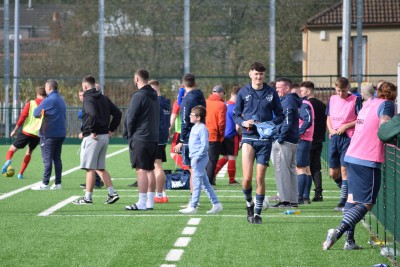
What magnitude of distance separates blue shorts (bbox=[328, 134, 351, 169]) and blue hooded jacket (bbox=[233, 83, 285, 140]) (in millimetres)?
2060

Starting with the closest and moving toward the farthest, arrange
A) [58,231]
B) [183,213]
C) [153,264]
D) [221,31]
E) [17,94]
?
[153,264] → [58,231] → [183,213] → [17,94] → [221,31]

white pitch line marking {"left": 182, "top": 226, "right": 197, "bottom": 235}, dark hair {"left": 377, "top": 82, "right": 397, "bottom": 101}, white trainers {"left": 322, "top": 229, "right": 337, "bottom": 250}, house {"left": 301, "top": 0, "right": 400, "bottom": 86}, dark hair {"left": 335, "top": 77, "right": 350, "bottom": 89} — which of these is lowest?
white pitch line marking {"left": 182, "top": 226, "right": 197, "bottom": 235}

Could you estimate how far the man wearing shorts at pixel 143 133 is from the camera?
16.3m

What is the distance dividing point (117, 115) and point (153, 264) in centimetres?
753

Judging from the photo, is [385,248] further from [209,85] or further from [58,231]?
[209,85]

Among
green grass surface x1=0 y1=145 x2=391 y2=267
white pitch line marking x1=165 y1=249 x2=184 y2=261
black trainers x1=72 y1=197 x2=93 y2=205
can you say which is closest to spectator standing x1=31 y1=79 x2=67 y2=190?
green grass surface x1=0 y1=145 x2=391 y2=267

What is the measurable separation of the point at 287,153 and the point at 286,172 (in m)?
0.28

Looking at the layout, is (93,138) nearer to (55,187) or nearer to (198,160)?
(198,160)

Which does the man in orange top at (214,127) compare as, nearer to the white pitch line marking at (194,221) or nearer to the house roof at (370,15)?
the white pitch line marking at (194,221)

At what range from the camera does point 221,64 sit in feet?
Result: 160

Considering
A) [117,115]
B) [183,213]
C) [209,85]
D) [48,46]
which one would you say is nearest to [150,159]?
[183,213]

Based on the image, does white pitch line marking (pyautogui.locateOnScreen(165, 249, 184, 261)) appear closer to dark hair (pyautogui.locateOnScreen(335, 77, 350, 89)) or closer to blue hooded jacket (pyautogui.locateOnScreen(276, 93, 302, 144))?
blue hooded jacket (pyautogui.locateOnScreen(276, 93, 302, 144))

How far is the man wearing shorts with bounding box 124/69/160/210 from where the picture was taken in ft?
53.4

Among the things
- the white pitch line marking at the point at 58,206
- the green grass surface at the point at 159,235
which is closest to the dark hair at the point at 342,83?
the green grass surface at the point at 159,235
